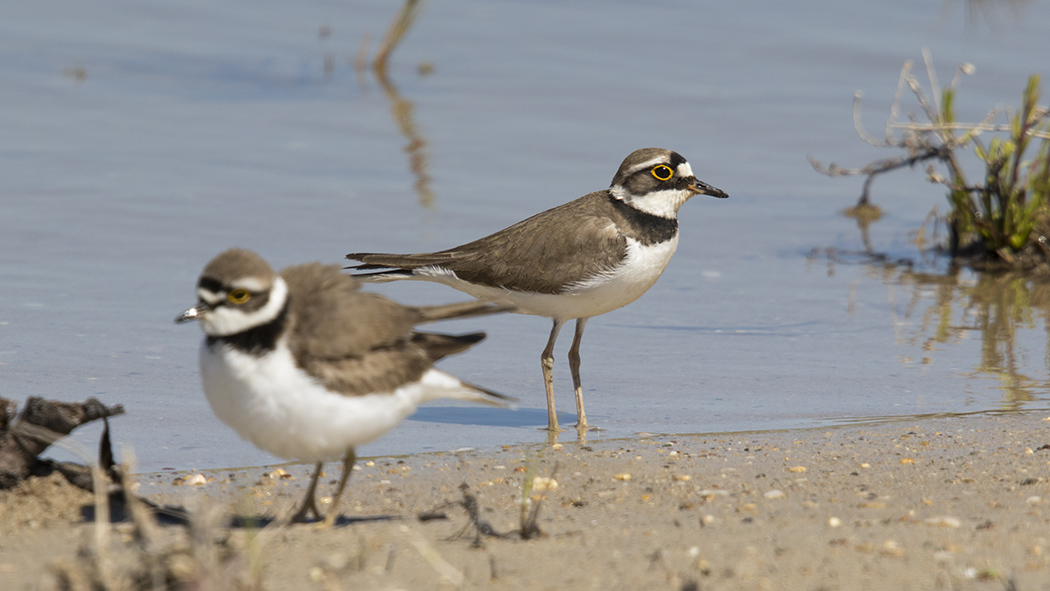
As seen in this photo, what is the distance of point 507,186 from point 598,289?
502 cm

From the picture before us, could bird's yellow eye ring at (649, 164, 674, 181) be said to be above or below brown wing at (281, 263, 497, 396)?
above

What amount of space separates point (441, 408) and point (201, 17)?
41.4ft

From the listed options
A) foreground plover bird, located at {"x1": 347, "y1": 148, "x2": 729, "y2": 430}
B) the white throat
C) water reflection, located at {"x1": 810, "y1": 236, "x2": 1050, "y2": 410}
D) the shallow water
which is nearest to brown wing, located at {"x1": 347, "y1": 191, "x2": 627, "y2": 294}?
foreground plover bird, located at {"x1": 347, "y1": 148, "x2": 729, "y2": 430}

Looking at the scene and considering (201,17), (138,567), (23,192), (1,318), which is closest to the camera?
(138,567)

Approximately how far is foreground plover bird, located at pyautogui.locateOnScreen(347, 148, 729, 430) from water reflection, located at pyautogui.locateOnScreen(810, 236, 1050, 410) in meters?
2.08

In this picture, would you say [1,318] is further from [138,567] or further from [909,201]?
[909,201]

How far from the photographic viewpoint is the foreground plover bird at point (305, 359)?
4.36 meters

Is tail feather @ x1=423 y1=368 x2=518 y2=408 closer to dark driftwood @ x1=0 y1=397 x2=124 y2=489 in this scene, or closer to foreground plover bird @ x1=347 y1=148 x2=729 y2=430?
dark driftwood @ x1=0 y1=397 x2=124 y2=489

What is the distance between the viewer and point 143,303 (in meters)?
8.61

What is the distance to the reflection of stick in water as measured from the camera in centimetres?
1219

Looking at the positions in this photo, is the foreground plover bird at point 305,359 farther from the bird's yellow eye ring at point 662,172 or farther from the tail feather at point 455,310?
the bird's yellow eye ring at point 662,172

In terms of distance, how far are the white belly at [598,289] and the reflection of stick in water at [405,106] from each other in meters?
4.29

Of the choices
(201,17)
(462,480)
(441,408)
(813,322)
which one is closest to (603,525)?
(462,480)

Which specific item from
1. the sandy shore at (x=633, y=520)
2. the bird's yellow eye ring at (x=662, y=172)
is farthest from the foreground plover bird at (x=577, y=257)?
the sandy shore at (x=633, y=520)
